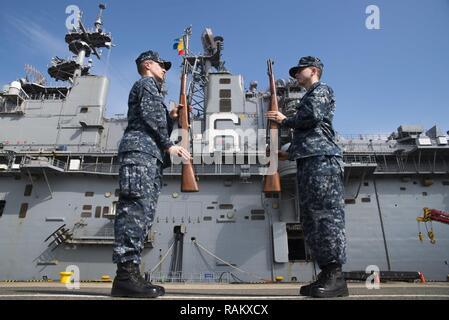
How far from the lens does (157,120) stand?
2980 mm

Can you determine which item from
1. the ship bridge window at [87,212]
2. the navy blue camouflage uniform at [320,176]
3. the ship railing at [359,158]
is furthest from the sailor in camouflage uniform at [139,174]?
the ship railing at [359,158]

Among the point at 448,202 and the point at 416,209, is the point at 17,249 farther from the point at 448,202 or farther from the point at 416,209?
the point at 448,202

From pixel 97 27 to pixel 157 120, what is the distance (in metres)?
23.8

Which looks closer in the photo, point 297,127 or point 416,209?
point 297,127

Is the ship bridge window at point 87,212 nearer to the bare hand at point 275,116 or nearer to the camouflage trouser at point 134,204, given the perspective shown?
the camouflage trouser at point 134,204

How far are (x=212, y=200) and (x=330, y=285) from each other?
13202mm

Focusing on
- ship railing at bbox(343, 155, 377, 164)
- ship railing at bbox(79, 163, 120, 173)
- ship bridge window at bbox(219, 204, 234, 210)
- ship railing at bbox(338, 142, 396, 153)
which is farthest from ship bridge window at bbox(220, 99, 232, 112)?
ship railing at bbox(343, 155, 377, 164)

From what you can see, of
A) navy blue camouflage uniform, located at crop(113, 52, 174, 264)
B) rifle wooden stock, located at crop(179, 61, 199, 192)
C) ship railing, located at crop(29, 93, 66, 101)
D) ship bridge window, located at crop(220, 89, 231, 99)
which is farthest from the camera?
ship railing, located at crop(29, 93, 66, 101)

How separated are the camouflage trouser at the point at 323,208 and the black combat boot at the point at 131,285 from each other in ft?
5.07

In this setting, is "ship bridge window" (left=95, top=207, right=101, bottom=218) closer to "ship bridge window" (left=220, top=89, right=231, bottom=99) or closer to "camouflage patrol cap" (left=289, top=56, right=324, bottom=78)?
"ship bridge window" (left=220, top=89, right=231, bottom=99)

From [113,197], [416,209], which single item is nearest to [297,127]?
[113,197]

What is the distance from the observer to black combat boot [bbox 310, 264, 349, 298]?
2418 millimetres

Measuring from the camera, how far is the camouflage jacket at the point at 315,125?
2.98 m

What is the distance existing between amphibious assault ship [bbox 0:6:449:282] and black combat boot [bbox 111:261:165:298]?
12.1 m
